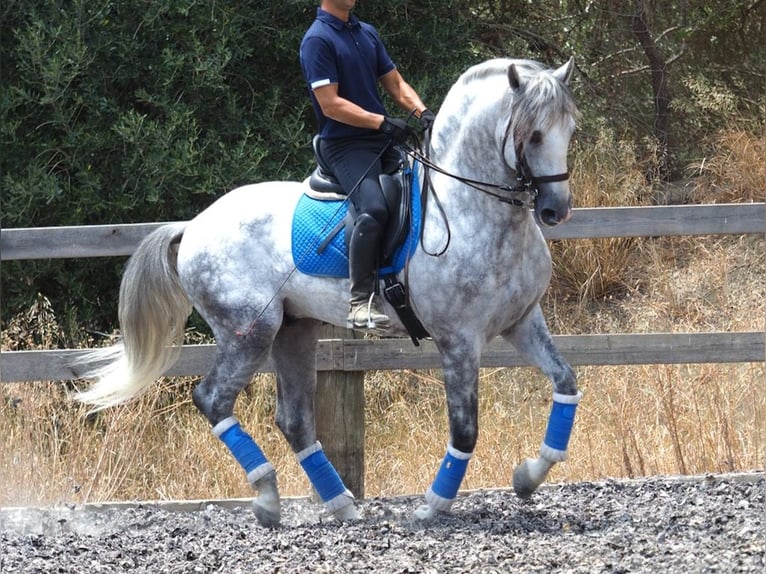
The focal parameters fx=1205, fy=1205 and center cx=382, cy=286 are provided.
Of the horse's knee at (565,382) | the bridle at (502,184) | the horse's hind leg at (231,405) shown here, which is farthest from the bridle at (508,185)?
the horse's hind leg at (231,405)

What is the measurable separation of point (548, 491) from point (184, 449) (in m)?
2.66

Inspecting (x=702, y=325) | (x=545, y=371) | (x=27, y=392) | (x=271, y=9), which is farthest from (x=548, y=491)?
(x=271, y=9)

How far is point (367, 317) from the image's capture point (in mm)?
5465

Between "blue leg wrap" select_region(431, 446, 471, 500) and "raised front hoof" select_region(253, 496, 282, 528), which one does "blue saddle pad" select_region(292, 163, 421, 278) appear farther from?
"raised front hoof" select_region(253, 496, 282, 528)

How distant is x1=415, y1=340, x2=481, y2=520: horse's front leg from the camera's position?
5449 mm

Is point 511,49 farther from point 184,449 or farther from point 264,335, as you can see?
point 264,335

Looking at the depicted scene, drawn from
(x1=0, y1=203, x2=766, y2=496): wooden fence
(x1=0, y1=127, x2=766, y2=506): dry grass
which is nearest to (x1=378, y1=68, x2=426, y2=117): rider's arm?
(x1=0, y1=203, x2=766, y2=496): wooden fence

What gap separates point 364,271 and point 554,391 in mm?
1039

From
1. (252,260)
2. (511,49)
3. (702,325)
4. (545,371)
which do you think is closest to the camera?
(545,371)

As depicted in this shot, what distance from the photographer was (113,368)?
628 centimetres

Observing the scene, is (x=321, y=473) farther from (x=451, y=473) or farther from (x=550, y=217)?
(x=550, y=217)

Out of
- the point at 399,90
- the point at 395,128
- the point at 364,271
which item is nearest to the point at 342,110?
the point at 395,128

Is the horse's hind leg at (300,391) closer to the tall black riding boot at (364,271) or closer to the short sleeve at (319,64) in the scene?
the tall black riding boot at (364,271)

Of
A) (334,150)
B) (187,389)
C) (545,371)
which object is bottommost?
(187,389)
